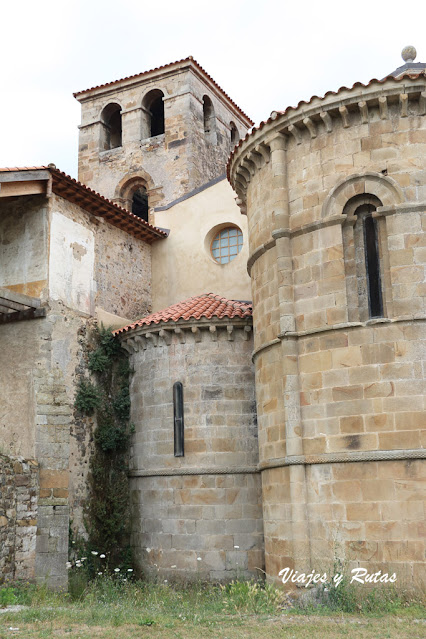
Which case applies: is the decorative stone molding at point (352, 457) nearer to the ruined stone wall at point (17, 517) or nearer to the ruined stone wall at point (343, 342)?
the ruined stone wall at point (343, 342)

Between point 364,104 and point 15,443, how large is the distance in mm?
9069

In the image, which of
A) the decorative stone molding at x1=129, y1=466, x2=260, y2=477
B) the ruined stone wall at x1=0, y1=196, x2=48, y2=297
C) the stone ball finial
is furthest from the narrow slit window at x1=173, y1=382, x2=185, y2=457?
the stone ball finial

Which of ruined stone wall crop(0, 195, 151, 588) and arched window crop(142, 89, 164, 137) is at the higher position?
arched window crop(142, 89, 164, 137)

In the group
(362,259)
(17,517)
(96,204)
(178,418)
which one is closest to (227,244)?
(96,204)

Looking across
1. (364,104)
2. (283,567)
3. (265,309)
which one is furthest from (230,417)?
(364,104)

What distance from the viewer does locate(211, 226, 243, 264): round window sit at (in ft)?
61.4

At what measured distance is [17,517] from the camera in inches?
497

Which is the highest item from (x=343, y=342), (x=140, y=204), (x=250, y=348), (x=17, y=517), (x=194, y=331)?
(x=140, y=204)

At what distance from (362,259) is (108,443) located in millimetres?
7140

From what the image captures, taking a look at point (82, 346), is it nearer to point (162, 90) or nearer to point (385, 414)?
point (385, 414)

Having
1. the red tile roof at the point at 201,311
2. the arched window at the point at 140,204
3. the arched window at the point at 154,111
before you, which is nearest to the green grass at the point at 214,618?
the red tile roof at the point at 201,311

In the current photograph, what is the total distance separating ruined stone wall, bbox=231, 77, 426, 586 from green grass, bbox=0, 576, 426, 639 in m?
0.83

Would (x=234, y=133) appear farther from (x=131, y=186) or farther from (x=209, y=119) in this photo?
(x=131, y=186)

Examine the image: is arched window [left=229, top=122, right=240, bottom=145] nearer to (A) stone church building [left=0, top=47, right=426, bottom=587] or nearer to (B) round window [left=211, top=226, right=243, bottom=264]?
(A) stone church building [left=0, top=47, right=426, bottom=587]
